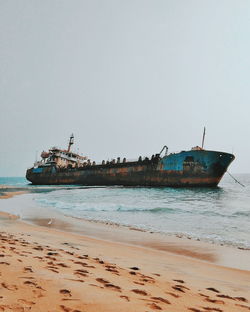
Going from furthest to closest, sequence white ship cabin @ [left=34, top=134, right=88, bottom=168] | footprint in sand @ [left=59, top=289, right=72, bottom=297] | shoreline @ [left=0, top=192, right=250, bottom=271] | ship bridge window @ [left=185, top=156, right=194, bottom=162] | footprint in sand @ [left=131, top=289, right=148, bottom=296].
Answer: white ship cabin @ [left=34, top=134, right=88, bottom=168] → ship bridge window @ [left=185, top=156, right=194, bottom=162] → shoreline @ [left=0, top=192, right=250, bottom=271] → footprint in sand @ [left=131, top=289, right=148, bottom=296] → footprint in sand @ [left=59, top=289, right=72, bottom=297]

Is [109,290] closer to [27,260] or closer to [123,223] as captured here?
[27,260]

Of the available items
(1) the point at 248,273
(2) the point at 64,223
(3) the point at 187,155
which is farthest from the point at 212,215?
(3) the point at 187,155

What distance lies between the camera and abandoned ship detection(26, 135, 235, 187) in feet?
118

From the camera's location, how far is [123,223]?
11.9 metres

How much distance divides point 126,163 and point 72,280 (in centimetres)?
4088

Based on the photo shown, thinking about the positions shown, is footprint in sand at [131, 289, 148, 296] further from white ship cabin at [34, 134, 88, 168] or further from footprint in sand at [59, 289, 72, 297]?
white ship cabin at [34, 134, 88, 168]

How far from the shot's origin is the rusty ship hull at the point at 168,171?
118ft

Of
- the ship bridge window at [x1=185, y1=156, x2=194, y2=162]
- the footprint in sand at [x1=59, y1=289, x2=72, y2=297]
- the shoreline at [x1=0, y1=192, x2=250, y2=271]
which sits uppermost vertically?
the ship bridge window at [x1=185, y1=156, x2=194, y2=162]

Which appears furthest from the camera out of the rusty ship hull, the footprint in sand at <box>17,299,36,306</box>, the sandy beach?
the rusty ship hull

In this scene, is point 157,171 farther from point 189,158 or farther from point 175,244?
point 175,244

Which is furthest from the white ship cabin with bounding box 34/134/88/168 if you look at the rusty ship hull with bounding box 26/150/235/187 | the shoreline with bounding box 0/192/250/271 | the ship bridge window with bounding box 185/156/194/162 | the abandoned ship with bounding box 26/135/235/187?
the shoreline with bounding box 0/192/250/271


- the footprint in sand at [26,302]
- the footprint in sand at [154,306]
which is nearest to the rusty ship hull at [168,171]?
the footprint in sand at [154,306]

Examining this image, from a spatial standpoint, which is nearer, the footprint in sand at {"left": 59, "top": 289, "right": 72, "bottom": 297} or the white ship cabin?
the footprint in sand at {"left": 59, "top": 289, "right": 72, "bottom": 297}

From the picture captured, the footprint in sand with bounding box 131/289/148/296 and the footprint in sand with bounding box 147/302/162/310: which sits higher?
the footprint in sand with bounding box 147/302/162/310
